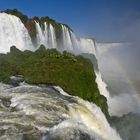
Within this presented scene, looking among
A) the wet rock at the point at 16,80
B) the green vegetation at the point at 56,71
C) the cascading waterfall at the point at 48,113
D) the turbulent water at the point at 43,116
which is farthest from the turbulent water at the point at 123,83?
the turbulent water at the point at 43,116


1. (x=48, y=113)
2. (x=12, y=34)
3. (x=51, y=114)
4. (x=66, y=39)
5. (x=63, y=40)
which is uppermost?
(x=66, y=39)

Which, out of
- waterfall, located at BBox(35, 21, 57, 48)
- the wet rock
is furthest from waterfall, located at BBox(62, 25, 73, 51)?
the wet rock

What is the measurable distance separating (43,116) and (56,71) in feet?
36.7

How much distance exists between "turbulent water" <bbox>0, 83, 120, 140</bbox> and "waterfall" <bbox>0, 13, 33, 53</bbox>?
1858 cm

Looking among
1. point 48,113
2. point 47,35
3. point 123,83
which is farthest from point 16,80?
point 123,83

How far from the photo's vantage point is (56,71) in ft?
103

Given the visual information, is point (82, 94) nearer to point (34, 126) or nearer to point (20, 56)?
point (20, 56)

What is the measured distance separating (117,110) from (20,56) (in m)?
10.1

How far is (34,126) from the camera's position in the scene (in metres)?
18.9

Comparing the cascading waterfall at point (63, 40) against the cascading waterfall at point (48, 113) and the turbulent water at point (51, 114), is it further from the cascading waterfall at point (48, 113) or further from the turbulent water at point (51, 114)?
the cascading waterfall at point (48, 113)

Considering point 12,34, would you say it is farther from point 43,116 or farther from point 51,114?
point 43,116

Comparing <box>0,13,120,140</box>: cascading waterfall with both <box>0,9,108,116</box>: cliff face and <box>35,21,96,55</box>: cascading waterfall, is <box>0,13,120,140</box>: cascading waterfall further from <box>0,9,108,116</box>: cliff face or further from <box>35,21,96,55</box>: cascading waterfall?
<box>35,21,96,55</box>: cascading waterfall

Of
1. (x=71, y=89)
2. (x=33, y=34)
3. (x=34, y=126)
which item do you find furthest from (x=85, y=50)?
(x=34, y=126)

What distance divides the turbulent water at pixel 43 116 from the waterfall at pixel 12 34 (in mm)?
18579
